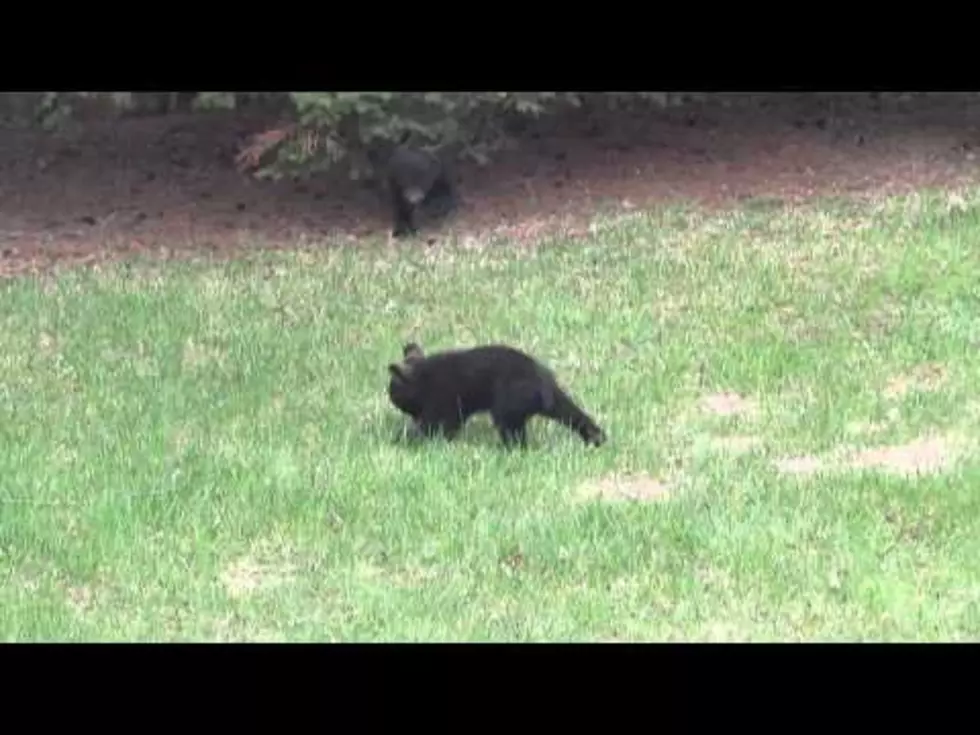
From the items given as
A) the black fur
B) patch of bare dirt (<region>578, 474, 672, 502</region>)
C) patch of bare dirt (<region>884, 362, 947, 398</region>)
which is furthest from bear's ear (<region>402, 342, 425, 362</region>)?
the black fur

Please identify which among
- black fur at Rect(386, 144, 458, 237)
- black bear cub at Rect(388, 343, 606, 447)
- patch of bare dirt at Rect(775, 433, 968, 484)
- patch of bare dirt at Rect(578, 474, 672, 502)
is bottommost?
patch of bare dirt at Rect(578, 474, 672, 502)

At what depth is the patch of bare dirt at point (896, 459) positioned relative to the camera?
8.74 m

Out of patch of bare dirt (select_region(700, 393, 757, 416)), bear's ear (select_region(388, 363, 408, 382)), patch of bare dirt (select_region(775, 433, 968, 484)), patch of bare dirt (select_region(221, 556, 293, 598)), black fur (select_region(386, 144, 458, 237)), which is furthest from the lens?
black fur (select_region(386, 144, 458, 237))

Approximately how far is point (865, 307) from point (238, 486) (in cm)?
513

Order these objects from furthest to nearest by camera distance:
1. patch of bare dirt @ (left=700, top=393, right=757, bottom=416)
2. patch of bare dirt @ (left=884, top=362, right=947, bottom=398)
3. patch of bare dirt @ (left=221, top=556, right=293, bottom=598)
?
1. patch of bare dirt @ (left=884, top=362, right=947, bottom=398)
2. patch of bare dirt @ (left=700, top=393, right=757, bottom=416)
3. patch of bare dirt @ (left=221, top=556, right=293, bottom=598)

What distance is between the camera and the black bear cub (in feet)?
30.5

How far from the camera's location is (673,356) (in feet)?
35.9

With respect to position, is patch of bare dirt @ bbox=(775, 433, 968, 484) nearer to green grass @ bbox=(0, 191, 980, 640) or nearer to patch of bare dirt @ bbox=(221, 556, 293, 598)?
green grass @ bbox=(0, 191, 980, 640)

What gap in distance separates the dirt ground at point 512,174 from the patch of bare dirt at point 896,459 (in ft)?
18.8

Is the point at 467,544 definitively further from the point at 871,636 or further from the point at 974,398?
the point at 974,398

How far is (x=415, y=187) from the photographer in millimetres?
14859

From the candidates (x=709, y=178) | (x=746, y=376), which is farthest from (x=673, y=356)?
(x=709, y=178)

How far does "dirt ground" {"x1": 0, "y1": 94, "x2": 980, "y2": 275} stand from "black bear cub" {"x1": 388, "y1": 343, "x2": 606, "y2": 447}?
4.91m

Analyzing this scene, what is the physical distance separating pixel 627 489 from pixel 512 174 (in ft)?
27.3
